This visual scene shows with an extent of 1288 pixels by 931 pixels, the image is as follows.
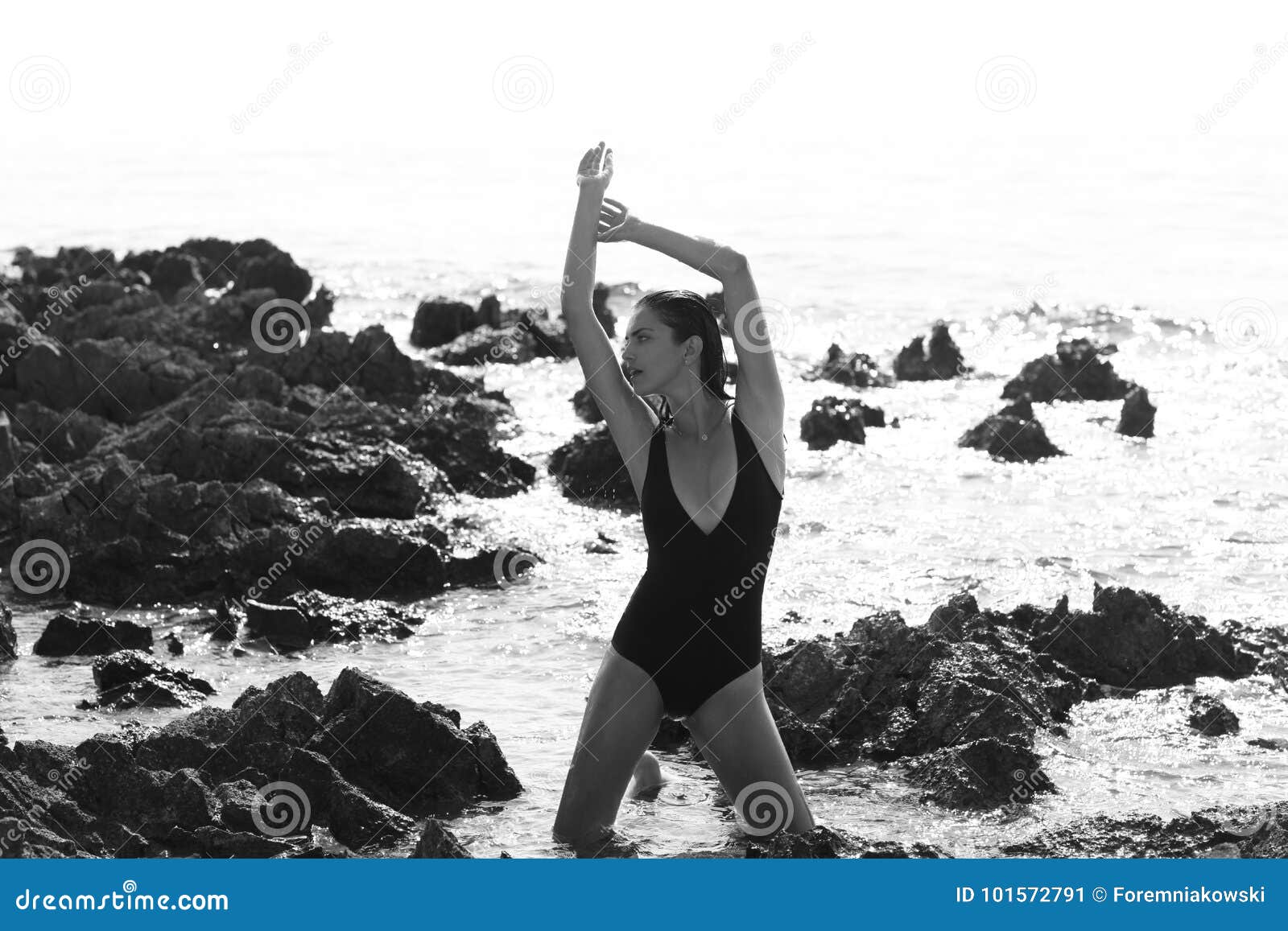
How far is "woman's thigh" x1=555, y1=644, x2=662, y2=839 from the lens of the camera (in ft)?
17.4

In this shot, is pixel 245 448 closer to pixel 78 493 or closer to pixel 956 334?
pixel 78 493

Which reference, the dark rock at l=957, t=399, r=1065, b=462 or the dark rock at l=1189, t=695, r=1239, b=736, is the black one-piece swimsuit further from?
the dark rock at l=957, t=399, r=1065, b=462

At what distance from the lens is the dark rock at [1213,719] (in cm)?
730

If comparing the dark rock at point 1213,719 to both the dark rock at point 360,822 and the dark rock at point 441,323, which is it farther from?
the dark rock at point 441,323

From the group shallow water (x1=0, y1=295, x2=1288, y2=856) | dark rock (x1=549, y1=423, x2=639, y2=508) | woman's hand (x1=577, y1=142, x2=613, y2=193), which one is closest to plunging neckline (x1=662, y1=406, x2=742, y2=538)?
woman's hand (x1=577, y1=142, x2=613, y2=193)

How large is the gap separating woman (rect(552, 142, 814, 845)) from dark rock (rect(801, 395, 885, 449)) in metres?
8.86

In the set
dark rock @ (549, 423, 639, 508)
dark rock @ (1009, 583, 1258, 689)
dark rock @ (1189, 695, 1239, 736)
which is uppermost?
dark rock @ (549, 423, 639, 508)

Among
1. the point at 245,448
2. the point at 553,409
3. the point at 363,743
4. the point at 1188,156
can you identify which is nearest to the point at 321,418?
the point at 245,448

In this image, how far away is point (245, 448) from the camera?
37.8 ft

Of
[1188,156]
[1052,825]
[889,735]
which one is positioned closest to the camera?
[1052,825]

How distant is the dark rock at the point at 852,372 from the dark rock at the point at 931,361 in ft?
0.72

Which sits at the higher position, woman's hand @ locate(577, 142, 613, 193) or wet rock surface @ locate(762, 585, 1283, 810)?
woman's hand @ locate(577, 142, 613, 193)

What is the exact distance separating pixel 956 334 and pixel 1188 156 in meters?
31.4

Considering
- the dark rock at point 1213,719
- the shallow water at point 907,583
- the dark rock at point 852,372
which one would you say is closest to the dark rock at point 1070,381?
the shallow water at point 907,583
